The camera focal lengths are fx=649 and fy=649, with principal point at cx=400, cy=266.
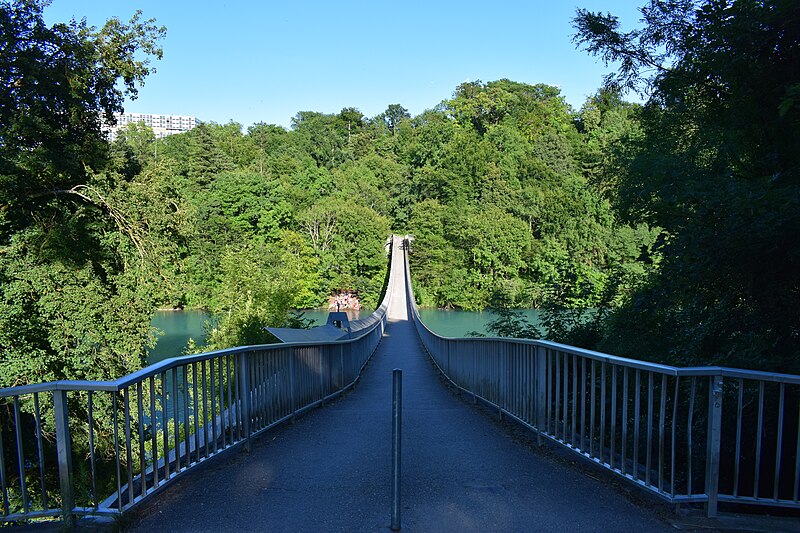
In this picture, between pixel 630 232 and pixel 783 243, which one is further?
pixel 630 232

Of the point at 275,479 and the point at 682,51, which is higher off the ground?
the point at 682,51

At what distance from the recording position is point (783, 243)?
193 inches

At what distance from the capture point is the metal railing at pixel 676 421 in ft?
11.3

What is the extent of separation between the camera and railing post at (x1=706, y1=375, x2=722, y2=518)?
11.3 feet

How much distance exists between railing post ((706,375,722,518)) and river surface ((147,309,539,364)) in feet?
119

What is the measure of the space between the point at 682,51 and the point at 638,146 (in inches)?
95.5

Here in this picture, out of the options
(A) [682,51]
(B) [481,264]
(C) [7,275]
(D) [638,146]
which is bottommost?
(B) [481,264]

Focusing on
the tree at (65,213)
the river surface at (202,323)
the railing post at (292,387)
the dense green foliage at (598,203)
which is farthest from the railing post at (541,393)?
the river surface at (202,323)

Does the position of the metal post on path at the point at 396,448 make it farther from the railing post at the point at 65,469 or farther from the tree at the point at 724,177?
the tree at the point at 724,177

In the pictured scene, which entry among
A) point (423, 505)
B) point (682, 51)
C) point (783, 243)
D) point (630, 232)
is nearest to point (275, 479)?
point (423, 505)

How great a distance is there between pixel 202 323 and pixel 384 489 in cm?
4351

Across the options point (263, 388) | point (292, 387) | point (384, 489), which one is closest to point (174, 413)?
point (384, 489)

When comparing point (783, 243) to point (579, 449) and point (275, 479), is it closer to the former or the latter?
point (579, 449)

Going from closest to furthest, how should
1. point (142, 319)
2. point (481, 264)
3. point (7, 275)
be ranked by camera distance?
point (7, 275), point (142, 319), point (481, 264)
